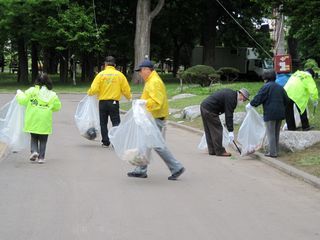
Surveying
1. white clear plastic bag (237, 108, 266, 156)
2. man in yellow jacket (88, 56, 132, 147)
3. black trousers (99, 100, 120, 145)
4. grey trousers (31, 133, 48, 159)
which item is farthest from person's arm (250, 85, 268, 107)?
grey trousers (31, 133, 48, 159)

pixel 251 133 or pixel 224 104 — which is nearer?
pixel 224 104

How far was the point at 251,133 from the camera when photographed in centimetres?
1173

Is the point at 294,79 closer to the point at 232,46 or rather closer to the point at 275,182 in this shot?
the point at 275,182

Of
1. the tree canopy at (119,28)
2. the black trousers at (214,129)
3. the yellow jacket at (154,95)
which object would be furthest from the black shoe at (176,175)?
the tree canopy at (119,28)

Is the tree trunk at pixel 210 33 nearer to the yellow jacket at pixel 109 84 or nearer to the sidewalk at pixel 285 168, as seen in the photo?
the yellow jacket at pixel 109 84

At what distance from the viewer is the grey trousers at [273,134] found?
36.8 ft

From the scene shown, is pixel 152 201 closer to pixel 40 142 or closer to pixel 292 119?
pixel 40 142

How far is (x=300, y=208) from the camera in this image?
24.4 ft

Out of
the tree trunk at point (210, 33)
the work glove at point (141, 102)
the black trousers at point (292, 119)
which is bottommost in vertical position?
the black trousers at point (292, 119)

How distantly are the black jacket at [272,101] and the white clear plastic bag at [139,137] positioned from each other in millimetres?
3071

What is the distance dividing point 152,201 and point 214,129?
4.40 metres

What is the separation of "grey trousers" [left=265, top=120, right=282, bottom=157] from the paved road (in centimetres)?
39

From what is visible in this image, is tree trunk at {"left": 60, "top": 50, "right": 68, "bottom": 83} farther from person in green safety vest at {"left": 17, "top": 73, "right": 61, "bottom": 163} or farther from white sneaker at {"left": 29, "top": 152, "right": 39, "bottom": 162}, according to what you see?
white sneaker at {"left": 29, "top": 152, "right": 39, "bottom": 162}

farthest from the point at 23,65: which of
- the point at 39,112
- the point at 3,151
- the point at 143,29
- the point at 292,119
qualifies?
the point at 39,112
